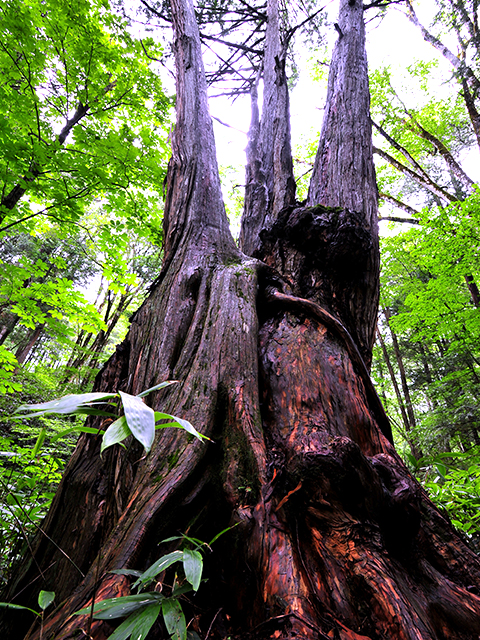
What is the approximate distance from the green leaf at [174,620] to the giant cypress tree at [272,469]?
0.25 metres

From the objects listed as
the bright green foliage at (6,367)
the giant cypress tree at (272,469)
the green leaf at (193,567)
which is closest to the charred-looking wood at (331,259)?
the giant cypress tree at (272,469)

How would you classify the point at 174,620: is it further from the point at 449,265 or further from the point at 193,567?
the point at 449,265

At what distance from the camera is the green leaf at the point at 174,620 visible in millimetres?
759

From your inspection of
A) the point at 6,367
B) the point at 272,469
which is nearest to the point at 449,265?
the point at 272,469

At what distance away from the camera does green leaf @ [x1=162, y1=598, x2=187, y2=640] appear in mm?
759

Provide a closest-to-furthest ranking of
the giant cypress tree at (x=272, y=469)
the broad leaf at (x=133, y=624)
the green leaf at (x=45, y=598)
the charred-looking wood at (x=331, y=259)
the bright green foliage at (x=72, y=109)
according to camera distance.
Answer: the broad leaf at (x=133, y=624) → the green leaf at (x=45, y=598) → the giant cypress tree at (x=272, y=469) → the charred-looking wood at (x=331, y=259) → the bright green foliage at (x=72, y=109)

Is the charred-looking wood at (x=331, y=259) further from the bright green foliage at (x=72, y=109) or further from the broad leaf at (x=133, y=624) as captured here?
the bright green foliage at (x=72, y=109)

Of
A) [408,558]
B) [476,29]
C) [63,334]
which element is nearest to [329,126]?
[408,558]

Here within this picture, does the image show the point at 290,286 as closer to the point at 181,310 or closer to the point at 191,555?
the point at 181,310

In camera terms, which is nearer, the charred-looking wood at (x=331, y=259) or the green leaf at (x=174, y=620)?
the green leaf at (x=174, y=620)

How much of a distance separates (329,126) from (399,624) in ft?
12.2

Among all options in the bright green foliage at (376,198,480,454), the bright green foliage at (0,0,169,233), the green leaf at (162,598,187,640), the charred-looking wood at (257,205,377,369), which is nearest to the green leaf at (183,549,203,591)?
the green leaf at (162,598,187,640)

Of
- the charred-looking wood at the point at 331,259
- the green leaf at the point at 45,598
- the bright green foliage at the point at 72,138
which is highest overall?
the bright green foliage at the point at 72,138

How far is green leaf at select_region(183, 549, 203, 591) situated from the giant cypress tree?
25cm
